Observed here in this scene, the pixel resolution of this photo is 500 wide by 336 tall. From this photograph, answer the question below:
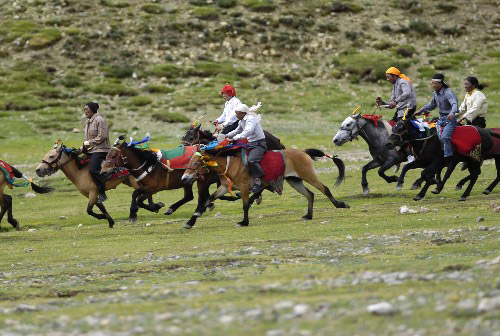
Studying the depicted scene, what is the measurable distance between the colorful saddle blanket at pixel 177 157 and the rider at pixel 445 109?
18.0 ft

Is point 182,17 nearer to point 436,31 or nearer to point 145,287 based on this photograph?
point 436,31

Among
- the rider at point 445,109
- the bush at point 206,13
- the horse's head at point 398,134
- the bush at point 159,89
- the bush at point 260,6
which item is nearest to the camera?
the rider at point 445,109

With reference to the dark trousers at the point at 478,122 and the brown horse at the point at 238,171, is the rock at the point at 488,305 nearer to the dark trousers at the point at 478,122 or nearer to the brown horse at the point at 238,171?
the brown horse at the point at 238,171

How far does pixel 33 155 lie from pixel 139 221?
1812cm

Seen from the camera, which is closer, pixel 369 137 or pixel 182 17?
pixel 369 137

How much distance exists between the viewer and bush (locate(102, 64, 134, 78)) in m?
59.0

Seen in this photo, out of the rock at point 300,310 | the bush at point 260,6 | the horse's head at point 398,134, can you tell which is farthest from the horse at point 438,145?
the bush at point 260,6

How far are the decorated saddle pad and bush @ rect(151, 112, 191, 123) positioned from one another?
26.8 meters

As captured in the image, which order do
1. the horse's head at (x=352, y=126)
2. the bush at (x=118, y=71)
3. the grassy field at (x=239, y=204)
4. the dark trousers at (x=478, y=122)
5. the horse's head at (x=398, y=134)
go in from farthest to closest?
the bush at (x=118, y=71) → the horse's head at (x=352, y=126) → the dark trousers at (x=478, y=122) → the horse's head at (x=398, y=134) → the grassy field at (x=239, y=204)

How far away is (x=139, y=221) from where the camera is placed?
23297mm

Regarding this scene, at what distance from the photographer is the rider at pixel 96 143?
22172mm

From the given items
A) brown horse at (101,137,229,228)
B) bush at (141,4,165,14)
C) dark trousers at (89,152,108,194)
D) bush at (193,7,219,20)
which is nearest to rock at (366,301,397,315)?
Result: brown horse at (101,137,229,228)

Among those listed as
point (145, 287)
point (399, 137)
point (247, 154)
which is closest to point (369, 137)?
point (399, 137)

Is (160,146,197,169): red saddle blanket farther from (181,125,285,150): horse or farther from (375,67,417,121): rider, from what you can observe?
(375,67,417,121): rider
